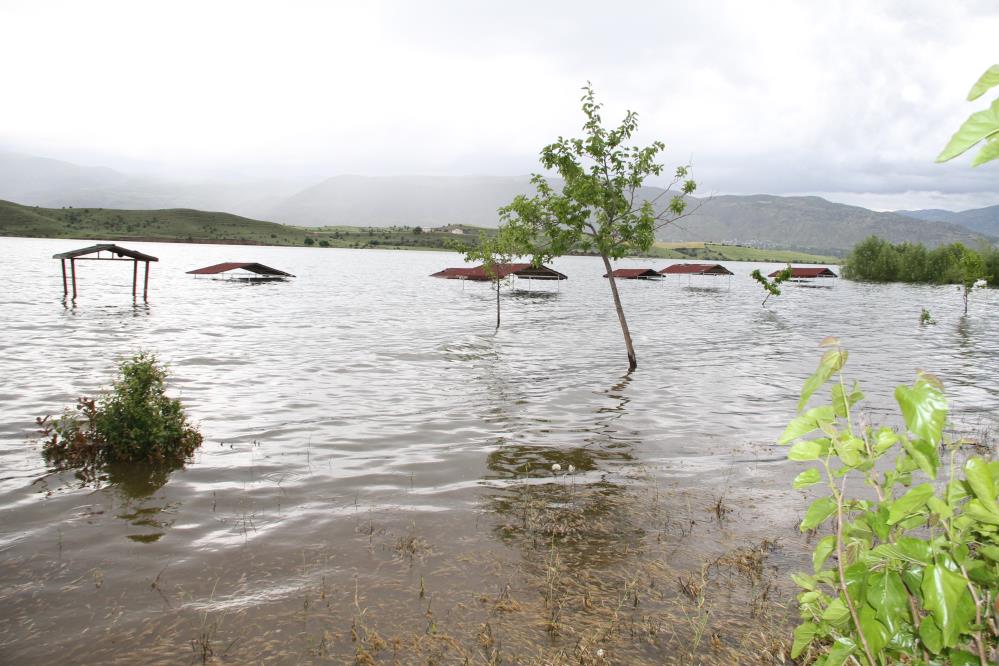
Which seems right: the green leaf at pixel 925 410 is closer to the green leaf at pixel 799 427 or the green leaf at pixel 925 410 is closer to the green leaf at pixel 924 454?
the green leaf at pixel 924 454

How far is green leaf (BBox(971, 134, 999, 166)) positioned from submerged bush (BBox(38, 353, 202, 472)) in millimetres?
13473

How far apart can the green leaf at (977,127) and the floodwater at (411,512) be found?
578 cm

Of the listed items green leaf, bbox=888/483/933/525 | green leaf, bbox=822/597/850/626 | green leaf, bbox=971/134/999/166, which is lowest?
green leaf, bbox=822/597/850/626

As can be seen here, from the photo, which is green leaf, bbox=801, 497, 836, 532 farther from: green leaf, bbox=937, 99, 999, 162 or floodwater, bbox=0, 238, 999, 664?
floodwater, bbox=0, 238, 999, 664

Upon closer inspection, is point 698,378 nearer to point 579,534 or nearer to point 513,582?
point 579,534

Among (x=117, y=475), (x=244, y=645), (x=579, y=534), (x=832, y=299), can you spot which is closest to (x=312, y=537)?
(x=244, y=645)

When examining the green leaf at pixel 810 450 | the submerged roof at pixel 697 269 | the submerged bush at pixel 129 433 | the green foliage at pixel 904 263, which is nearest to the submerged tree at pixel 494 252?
the submerged bush at pixel 129 433

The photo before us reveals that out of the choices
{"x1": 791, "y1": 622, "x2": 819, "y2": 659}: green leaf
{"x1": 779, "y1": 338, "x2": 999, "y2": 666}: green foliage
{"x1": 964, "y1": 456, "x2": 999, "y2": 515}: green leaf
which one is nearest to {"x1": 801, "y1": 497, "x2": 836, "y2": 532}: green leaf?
{"x1": 779, "y1": 338, "x2": 999, "y2": 666}: green foliage

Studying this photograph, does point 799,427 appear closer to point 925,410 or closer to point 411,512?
point 925,410

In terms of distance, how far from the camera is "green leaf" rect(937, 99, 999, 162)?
1.41 m

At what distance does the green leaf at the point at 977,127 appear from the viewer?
1414mm

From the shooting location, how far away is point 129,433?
39.4ft

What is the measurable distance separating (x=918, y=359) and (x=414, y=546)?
31805mm

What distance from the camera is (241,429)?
14.9m
